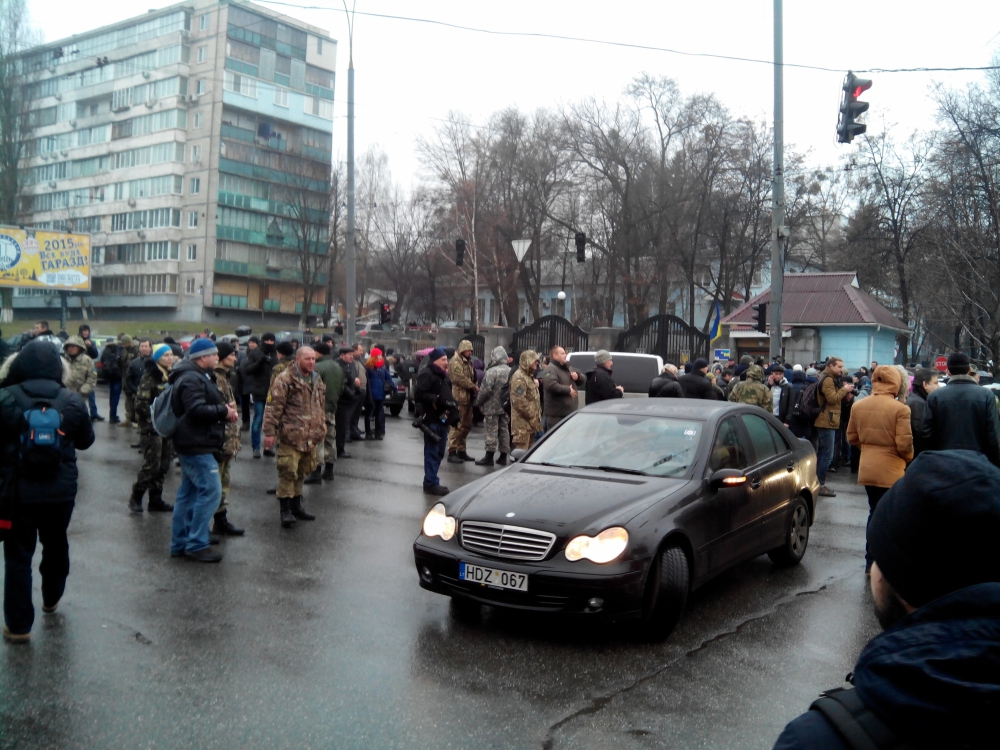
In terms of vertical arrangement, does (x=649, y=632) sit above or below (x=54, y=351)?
below

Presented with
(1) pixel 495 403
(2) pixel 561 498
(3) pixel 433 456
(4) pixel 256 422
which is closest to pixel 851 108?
(1) pixel 495 403

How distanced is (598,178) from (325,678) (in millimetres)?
41801

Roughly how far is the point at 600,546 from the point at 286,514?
14.1 ft

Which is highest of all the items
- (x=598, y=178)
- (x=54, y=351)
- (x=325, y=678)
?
(x=598, y=178)

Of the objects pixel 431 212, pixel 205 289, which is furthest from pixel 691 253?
pixel 205 289

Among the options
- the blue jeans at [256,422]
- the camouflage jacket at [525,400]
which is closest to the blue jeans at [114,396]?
the blue jeans at [256,422]

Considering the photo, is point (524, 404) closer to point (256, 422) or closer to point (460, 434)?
point (460, 434)

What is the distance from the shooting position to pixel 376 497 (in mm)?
10523

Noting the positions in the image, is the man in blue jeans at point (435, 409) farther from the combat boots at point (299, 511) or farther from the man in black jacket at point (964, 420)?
the man in black jacket at point (964, 420)

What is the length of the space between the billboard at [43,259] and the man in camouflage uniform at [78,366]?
31506 mm

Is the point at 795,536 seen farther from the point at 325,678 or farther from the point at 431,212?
the point at 431,212

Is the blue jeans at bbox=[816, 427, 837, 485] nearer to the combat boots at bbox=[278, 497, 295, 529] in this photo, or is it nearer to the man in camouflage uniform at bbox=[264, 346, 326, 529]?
the man in camouflage uniform at bbox=[264, 346, 326, 529]

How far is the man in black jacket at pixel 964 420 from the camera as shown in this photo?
7199mm

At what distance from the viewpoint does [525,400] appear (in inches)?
488
